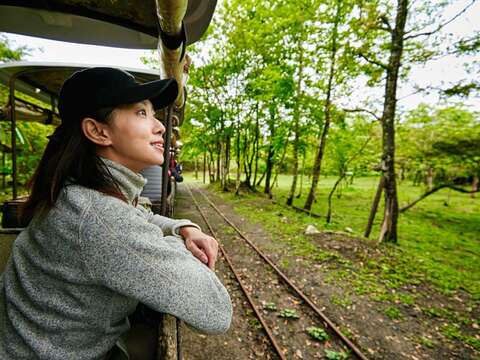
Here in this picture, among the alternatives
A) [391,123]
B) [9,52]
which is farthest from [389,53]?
[9,52]

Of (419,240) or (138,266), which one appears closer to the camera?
(138,266)

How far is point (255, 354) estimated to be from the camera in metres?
3.68

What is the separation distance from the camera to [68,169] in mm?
1135

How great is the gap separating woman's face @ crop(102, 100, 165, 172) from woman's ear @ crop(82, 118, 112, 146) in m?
0.02

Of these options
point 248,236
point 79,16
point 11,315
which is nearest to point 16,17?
point 79,16

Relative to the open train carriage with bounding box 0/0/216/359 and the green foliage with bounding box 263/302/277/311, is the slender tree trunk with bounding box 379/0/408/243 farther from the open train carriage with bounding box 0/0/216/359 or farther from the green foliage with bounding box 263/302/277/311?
the open train carriage with bounding box 0/0/216/359

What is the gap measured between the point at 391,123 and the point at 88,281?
916cm

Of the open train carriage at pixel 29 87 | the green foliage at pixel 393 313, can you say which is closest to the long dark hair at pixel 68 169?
the open train carriage at pixel 29 87

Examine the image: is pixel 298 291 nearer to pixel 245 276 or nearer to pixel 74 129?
pixel 245 276

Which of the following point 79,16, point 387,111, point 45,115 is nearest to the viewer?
point 79,16

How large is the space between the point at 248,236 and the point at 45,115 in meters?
7.06

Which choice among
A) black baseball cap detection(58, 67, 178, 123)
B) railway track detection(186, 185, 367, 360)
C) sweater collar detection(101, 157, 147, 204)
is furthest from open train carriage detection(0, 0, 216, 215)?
railway track detection(186, 185, 367, 360)

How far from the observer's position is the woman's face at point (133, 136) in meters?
1.24

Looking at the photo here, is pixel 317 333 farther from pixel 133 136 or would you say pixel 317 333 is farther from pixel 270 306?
pixel 133 136
